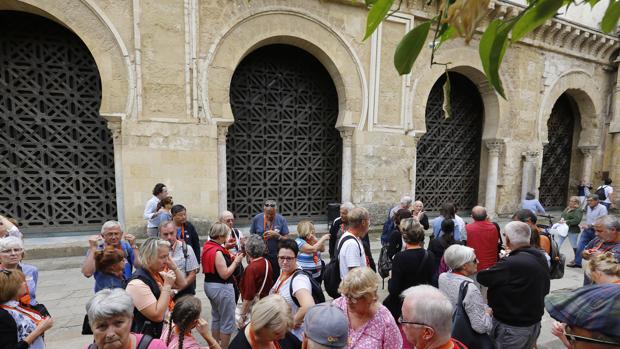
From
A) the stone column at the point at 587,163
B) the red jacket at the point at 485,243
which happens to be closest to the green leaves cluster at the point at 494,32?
the red jacket at the point at 485,243

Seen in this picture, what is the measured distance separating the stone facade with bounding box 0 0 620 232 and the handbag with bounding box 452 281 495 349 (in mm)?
5564

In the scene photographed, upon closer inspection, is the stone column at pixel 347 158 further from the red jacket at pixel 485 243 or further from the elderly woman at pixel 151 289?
the elderly woman at pixel 151 289

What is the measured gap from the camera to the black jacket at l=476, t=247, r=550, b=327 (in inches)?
91.7

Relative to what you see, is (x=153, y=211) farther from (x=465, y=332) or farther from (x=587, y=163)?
(x=587, y=163)

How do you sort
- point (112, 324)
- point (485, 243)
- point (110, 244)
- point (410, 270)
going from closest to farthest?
point (112, 324)
point (410, 270)
point (110, 244)
point (485, 243)

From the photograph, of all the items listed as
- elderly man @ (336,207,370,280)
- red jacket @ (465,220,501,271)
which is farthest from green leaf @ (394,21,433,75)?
red jacket @ (465,220,501,271)

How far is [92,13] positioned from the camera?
18.9 ft

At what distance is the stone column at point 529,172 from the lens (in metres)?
9.91

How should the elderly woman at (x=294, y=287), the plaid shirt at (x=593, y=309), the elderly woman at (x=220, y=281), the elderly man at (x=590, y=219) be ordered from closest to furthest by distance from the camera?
the plaid shirt at (x=593, y=309) → the elderly woman at (x=294, y=287) → the elderly woman at (x=220, y=281) → the elderly man at (x=590, y=219)

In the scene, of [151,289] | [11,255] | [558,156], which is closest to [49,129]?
[11,255]

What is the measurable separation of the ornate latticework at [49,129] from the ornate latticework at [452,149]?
28.6 feet

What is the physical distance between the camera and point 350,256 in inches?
109

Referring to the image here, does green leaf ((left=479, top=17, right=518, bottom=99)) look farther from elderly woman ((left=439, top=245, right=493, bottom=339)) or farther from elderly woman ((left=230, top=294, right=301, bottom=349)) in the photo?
elderly woman ((left=439, top=245, right=493, bottom=339))

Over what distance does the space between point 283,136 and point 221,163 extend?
74.5 inches
